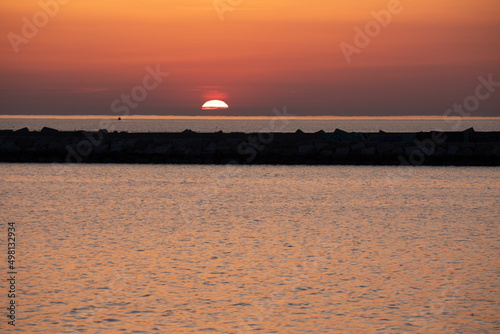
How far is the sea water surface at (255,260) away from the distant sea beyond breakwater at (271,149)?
18466mm

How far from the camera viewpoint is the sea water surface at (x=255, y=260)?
13.0 meters

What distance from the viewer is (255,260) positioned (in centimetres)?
1800

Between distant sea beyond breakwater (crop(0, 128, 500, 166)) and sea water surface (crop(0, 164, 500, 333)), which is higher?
distant sea beyond breakwater (crop(0, 128, 500, 166))

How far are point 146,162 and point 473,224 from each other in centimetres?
3648

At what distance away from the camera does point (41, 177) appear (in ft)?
152

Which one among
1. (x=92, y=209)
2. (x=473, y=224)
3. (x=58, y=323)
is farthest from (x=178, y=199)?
(x=58, y=323)

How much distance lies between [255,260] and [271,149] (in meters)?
40.9

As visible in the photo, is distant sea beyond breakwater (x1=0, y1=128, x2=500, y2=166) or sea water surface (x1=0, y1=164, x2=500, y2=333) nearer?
sea water surface (x1=0, y1=164, x2=500, y2=333)

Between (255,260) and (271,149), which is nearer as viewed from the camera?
(255,260)

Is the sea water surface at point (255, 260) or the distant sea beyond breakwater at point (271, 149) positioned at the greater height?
the distant sea beyond breakwater at point (271, 149)

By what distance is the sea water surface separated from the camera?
1295 cm

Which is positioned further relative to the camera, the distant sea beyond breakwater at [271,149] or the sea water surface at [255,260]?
the distant sea beyond breakwater at [271,149]

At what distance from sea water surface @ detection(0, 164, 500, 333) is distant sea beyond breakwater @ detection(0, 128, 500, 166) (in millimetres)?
18466

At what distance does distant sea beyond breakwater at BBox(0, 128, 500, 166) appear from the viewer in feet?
182
